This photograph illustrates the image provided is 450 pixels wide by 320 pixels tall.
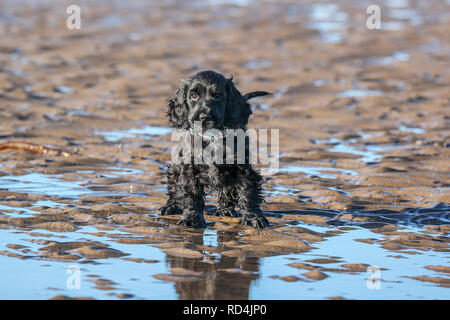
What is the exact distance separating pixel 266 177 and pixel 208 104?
2.37 metres

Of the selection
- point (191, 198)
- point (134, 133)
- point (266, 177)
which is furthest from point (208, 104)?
point (134, 133)

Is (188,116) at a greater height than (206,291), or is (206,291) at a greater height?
(188,116)

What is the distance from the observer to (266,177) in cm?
917

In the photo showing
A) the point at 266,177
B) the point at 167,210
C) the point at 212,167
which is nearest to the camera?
the point at 212,167

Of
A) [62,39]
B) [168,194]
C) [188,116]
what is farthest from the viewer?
[62,39]

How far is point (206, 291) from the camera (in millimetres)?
5434

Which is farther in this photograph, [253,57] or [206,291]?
[253,57]

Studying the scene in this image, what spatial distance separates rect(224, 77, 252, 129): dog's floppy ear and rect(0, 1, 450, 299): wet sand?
2.96 feet

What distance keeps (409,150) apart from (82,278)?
605 cm

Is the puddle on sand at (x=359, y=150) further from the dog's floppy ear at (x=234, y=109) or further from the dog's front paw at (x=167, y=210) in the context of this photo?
the dog's front paw at (x=167, y=210)

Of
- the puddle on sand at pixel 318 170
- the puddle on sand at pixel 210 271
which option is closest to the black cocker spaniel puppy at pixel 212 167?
the puddle on sand at pixel 210 271

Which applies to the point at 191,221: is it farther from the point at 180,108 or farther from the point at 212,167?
the point at 180,108
